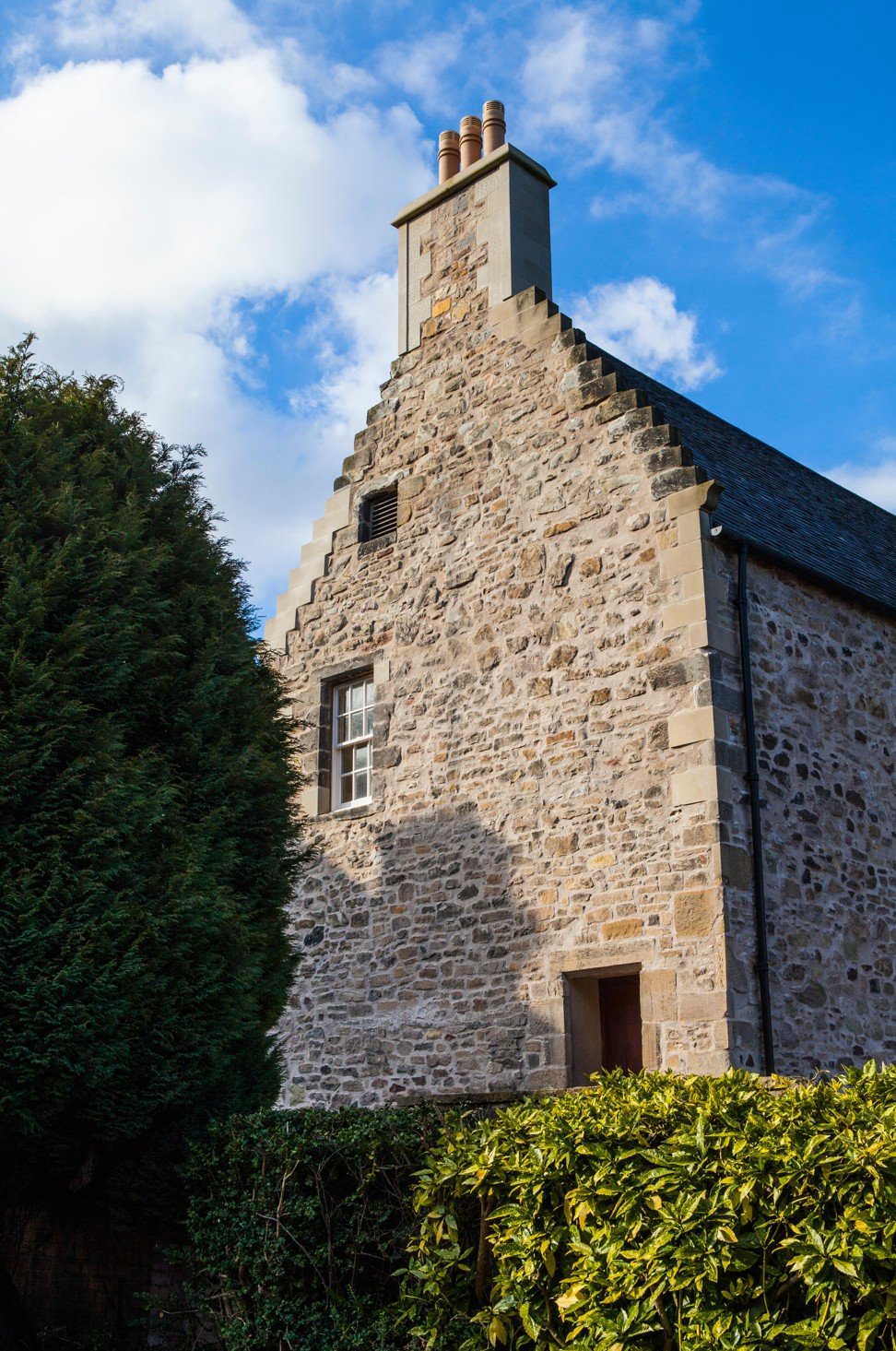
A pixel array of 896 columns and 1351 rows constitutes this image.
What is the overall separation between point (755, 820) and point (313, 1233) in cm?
460

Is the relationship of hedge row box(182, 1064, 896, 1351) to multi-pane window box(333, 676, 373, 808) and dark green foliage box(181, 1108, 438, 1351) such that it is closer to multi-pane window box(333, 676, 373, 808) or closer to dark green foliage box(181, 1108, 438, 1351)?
dark green foliage box(181, 1108, 438, 1351)

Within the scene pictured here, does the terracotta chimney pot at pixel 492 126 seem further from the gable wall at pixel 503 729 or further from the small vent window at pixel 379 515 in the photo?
the small vent window at pixel 379 515

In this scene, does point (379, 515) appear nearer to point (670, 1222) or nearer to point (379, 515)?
point (379, 515)

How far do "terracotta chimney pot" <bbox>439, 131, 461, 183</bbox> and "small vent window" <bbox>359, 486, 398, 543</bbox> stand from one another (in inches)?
140

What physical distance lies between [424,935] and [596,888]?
77.6 inches

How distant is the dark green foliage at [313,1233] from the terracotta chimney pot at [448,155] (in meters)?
10.3

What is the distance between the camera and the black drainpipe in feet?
29.9

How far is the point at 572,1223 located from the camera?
16.6ft

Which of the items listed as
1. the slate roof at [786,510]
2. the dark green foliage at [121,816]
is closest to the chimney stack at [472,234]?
the slate roof at [786,510]

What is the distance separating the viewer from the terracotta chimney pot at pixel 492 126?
13.4m

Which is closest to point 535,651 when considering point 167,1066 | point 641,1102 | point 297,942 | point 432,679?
point 432,679

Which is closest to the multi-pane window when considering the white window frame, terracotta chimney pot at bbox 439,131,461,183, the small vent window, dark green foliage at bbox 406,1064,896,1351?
the white window frame

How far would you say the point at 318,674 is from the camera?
13.1m

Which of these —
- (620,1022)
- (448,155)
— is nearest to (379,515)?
(448,155)
